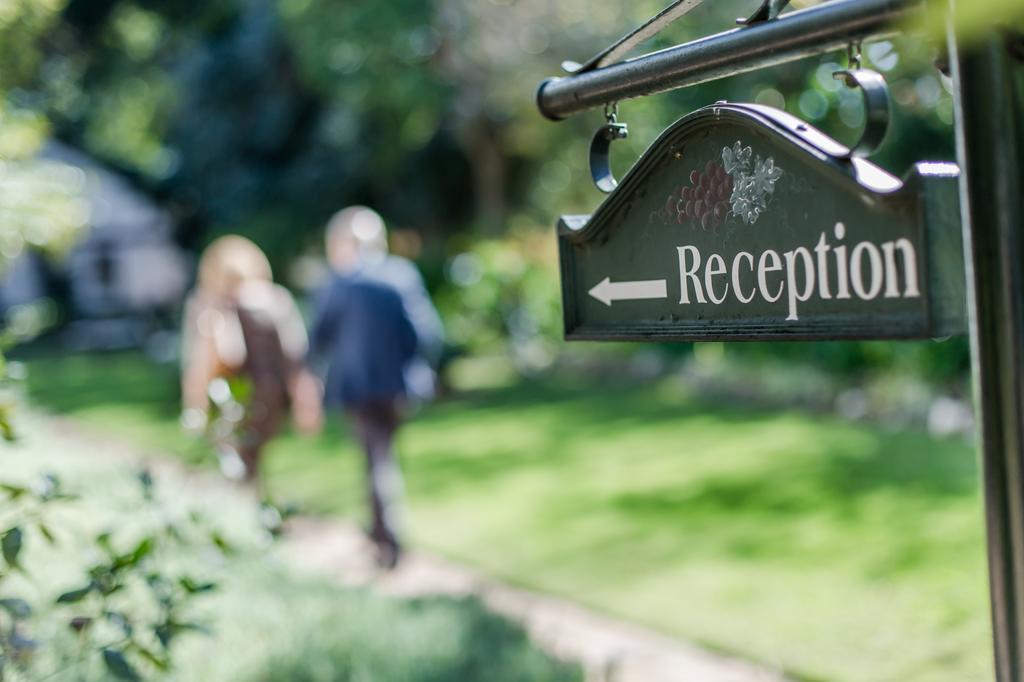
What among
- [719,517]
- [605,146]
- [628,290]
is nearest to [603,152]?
[605,146]

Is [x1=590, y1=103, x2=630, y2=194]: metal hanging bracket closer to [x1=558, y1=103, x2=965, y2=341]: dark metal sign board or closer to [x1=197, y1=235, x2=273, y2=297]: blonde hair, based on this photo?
[x1=558, y1=103, x2=965, y2=341]: dark metal sign board

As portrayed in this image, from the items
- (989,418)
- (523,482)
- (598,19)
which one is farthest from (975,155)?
(598,19)

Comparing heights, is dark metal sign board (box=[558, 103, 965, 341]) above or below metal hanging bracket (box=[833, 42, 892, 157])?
below

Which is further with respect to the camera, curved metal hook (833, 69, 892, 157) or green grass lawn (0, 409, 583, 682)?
green grass lawn (0, 409, 583, 682)

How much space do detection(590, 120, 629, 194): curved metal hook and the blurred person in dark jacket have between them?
4.67m

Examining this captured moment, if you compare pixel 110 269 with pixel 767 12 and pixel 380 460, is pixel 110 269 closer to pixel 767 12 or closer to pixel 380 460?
pixel 380 460

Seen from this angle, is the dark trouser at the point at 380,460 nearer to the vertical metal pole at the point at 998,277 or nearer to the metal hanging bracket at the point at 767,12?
the metal hanging bracket at the point at 767,12

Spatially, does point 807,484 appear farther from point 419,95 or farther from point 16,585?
point 419,95

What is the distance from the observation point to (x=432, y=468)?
32.3ft

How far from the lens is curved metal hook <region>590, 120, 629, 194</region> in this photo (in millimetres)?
2152

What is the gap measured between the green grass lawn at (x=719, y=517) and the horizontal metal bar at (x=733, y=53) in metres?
3.18

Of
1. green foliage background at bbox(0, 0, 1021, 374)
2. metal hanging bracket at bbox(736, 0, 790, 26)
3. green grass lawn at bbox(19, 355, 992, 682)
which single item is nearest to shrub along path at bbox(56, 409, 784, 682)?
green grass lawn at bbox(19, 355, 992, 682)

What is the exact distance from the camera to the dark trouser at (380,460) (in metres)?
6.79

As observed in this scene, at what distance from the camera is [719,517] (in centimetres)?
713
